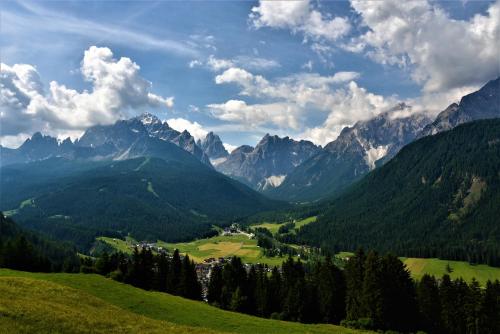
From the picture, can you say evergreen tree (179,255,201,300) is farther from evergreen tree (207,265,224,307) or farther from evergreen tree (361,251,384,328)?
evergreen tree (361,251,384,328)

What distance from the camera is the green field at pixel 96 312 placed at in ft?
129

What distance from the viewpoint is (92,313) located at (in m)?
48.1

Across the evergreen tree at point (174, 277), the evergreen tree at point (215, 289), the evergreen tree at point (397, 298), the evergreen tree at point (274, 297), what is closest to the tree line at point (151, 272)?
the evergreen tree at point (174, 277)

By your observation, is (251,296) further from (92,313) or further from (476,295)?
(92,313)

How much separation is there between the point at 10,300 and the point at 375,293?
75156 millimetres

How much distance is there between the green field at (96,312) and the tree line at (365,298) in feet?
110

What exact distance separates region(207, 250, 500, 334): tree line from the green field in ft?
110

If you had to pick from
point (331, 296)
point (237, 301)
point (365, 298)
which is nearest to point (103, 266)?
point (237, 301)

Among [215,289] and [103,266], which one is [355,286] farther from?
[103,266]

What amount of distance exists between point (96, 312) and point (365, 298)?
64.9m

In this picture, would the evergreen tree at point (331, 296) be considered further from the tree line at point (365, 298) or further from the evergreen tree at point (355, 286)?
the evergreen tree at point (355, 286)

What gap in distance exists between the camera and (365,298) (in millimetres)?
95438

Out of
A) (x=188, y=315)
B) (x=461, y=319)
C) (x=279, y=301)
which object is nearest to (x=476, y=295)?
(x=461, y=319)

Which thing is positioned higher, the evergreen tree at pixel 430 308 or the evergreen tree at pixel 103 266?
the evergreen tree at pixel 103 266
